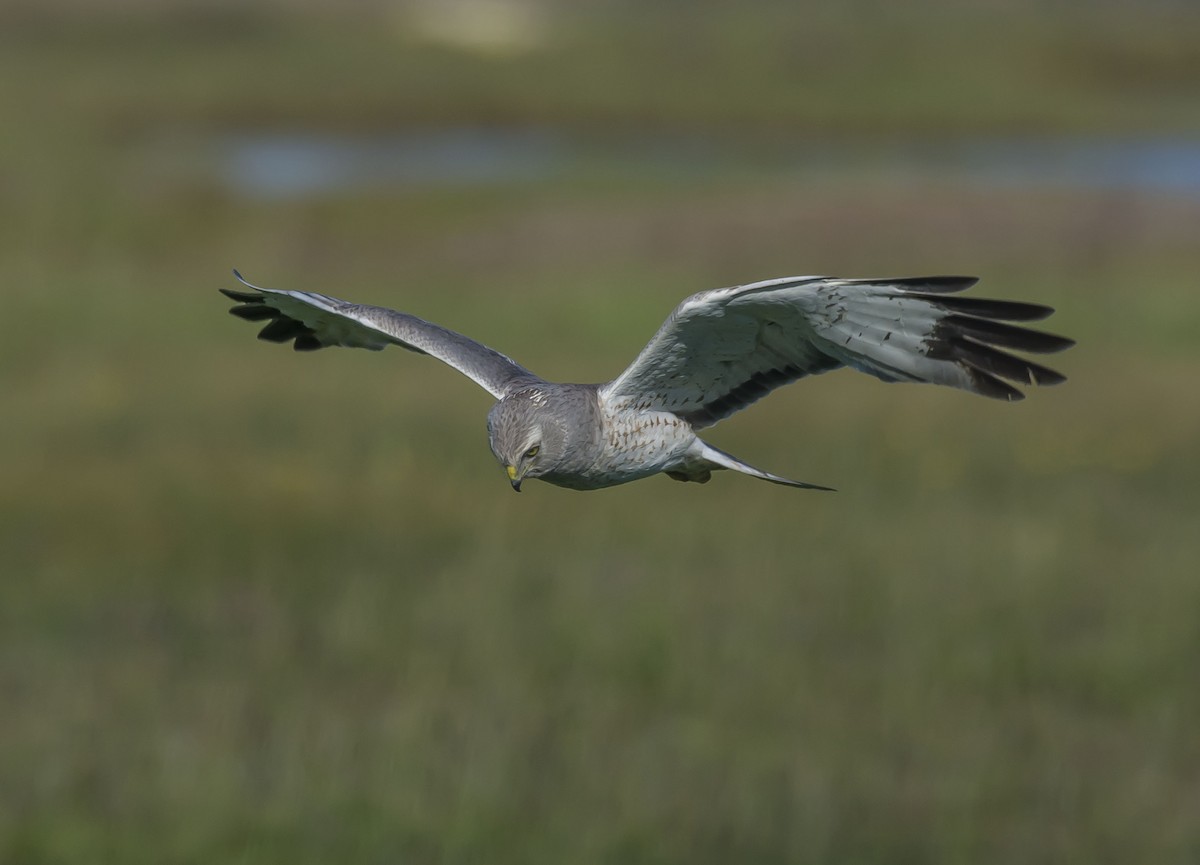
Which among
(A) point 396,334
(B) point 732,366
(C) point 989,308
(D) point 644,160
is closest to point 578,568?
(A) point 396,334

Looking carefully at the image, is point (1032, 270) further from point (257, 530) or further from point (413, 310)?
point (257, 530)

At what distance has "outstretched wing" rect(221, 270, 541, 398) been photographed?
4.94m

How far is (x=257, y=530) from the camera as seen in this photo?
37.6ft

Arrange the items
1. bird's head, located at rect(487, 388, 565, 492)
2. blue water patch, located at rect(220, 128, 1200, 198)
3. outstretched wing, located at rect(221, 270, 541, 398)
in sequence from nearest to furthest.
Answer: bird's head, located at rect(487, 388, 565, 492)
outstretched wing, located at rect(221, 270, 541, 398)
blue water patch, located at rect(220, 128, 1200, 198)

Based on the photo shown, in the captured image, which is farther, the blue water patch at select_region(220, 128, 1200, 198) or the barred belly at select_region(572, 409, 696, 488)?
the blue water patch at select_region(220, 128, 1200, 198)

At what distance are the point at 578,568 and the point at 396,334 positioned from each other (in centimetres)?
609

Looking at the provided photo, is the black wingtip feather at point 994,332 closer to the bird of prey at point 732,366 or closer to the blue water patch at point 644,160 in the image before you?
the bird of prey at point 732,366

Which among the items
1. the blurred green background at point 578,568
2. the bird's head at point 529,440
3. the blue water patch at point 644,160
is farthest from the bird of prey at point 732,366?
the blue water patch at point 644,160

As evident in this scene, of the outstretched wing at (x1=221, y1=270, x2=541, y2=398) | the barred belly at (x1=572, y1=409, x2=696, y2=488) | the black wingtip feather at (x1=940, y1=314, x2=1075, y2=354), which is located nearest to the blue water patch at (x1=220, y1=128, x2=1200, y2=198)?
the outstretched wing at (x1=221, y1=270, x2=541, y2=398)

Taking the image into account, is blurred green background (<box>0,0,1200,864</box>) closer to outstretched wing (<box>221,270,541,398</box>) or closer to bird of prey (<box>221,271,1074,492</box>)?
outstretched wing (<box>221,270,541,398</box>)

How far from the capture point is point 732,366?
473 cm

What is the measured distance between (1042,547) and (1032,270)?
13.2m

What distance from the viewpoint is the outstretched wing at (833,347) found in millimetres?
4387

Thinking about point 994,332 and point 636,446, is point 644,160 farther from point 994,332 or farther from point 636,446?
point 636,446
